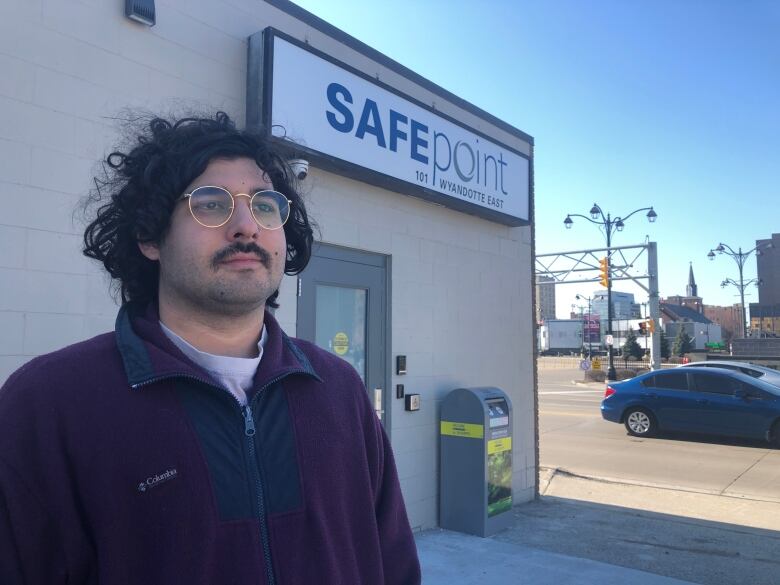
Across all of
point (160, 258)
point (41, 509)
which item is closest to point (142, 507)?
point (41, 509)

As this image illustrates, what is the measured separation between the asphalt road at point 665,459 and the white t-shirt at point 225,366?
28.2 ft

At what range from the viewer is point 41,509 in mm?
1306

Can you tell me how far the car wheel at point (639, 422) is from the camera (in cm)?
1338

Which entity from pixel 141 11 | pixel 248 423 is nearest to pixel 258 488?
pixel 248 423

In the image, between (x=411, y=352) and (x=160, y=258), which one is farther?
(x=411, y=352)

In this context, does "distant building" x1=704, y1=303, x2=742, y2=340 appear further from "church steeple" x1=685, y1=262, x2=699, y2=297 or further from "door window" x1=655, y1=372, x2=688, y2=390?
"door window" x1=655, y1=372, x2=688, y2=390

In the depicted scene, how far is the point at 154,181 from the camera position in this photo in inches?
72.5

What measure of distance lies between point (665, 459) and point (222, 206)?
11.1 m

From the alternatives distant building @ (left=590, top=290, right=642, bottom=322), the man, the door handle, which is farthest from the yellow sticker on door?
distant building @ (left=590, top=290, right=642, bottom=322)

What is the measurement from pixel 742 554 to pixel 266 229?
5.96 metres

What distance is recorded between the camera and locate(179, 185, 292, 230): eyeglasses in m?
1.73

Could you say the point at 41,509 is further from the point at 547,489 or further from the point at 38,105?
the point at 547,489

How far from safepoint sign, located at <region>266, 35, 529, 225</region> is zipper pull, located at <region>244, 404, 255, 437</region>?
2.55 meters

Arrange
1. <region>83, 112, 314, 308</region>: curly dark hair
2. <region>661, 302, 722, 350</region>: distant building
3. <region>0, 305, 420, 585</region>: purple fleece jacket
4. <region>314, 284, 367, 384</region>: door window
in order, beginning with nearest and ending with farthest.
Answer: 1. <region>0, 305, 420, 585</region>: purple fleece jacket
2. <region>83, 112, 314, 308</region>: curly dark hair
3. <region>314, 284, 367, 384</region>: door window
4. <region>661, 302, 722, 350</region>: distant building
